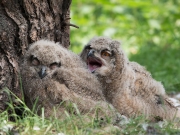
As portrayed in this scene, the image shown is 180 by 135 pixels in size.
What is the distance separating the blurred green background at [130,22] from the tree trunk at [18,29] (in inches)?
260

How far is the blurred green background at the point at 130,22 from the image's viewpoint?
48.4ft

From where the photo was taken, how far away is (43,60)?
20.0 feet

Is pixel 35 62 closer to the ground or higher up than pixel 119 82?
higher up

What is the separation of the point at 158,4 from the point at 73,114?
38.3 feet

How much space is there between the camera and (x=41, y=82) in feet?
19.8

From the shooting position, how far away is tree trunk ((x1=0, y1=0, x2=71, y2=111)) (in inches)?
240

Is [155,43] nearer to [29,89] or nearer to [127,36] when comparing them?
[127,36]

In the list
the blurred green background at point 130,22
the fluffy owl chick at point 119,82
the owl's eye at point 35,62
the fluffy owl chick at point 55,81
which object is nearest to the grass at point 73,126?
the fluffy owl chick at point 55,81

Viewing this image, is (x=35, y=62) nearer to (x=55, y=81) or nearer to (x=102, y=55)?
(x=55, y=81)

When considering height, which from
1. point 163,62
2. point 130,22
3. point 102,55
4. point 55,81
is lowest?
point 55,81

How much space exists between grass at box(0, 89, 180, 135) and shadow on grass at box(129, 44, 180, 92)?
334cm

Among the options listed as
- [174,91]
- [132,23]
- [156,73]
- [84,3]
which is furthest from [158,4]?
[174,91]

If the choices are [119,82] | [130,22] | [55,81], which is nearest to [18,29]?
[55,81]

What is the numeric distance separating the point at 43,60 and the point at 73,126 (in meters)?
1.11
